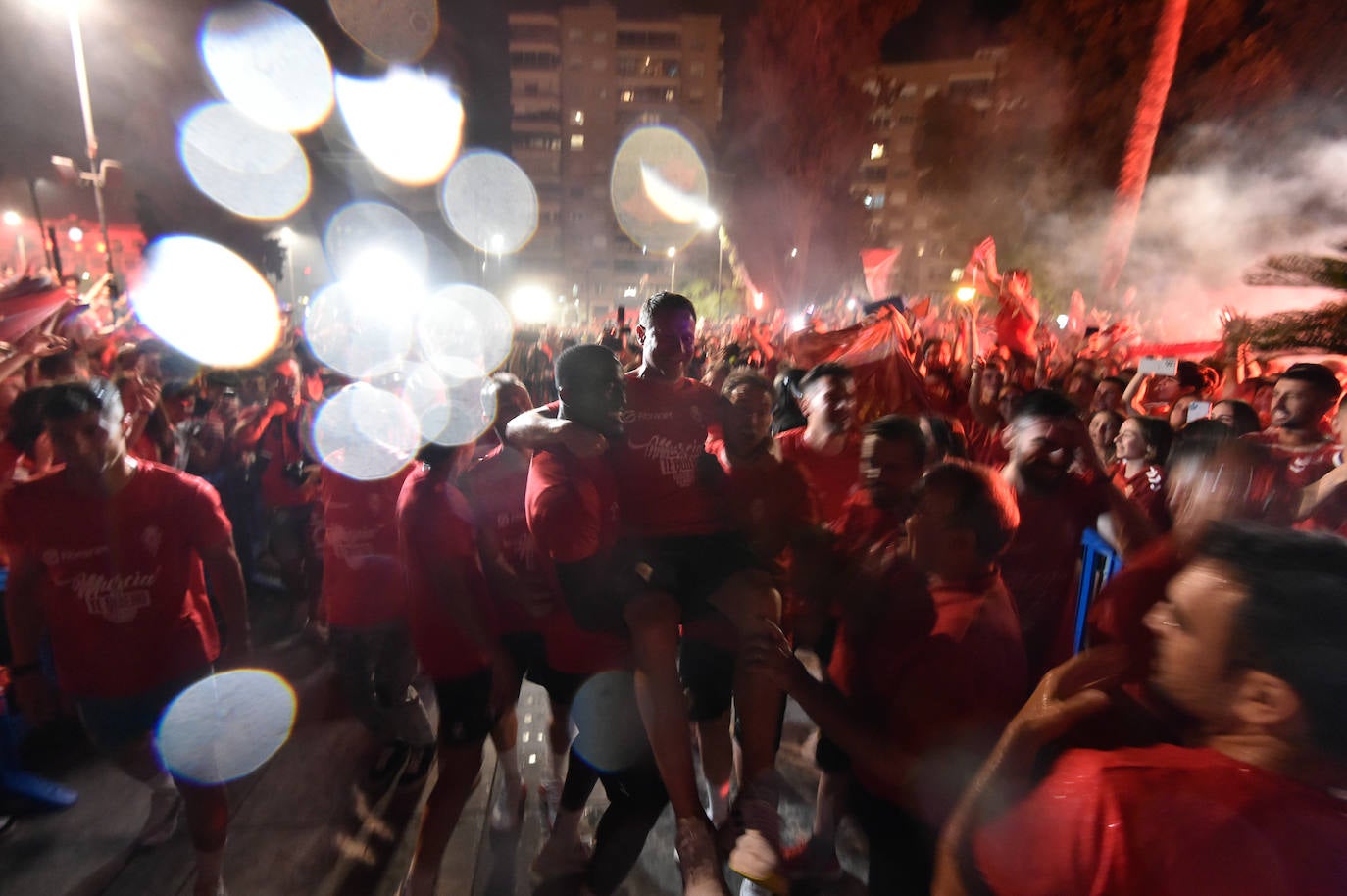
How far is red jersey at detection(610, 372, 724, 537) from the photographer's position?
8.91 feet

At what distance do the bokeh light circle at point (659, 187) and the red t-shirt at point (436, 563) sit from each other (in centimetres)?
7204

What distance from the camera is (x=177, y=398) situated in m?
5.61

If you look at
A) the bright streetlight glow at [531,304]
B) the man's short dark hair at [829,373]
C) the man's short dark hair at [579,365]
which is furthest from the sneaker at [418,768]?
the bright streetlight glow at [531,304]

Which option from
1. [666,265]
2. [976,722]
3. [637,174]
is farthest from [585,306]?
[976,722]

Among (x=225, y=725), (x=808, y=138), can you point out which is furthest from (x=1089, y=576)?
(x=808, y=138)

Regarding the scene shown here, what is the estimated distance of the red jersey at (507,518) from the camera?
294cm

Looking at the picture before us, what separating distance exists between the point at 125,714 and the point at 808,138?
4148 cm

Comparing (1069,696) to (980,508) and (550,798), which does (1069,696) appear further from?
(550,798)

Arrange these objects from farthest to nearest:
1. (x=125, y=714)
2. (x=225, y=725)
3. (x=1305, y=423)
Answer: (x=225, y=725) → (x=1305, y=423) → (x=125, y=714)

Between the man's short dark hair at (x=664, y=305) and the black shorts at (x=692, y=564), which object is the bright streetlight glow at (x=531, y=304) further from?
the black shorts at (x=692, y=564)

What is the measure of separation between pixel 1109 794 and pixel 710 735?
1.94 meters

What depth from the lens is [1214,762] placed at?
45.6 inches

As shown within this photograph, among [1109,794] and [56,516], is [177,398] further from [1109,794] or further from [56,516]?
[1109,794]

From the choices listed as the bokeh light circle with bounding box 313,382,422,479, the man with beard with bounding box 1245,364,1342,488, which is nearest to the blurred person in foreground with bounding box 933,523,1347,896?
the bokeh light circle with bounding box 313,382,422,479
